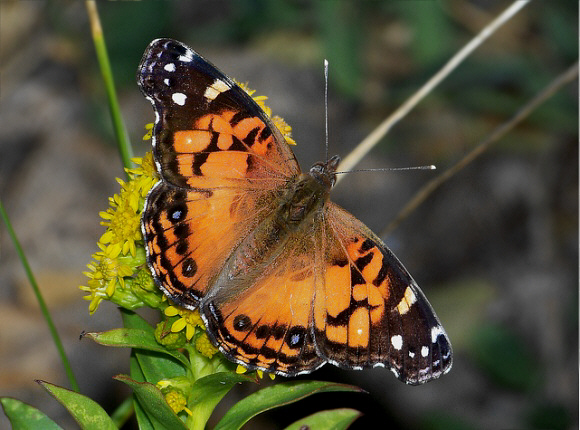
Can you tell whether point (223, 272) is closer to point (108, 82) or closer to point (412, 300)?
point (412, 300)

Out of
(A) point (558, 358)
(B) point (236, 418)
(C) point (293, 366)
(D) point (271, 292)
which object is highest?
(D) point (271, 292)

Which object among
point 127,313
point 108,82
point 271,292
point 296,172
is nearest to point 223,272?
point 271,292

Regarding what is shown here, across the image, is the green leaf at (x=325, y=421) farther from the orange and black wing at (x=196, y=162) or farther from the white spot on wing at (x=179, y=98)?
the white spot on wing at (x=179, y=98)

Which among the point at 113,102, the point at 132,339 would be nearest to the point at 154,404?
the point at 132,339

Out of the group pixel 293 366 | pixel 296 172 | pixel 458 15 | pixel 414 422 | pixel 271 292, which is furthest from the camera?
pixel 458 15

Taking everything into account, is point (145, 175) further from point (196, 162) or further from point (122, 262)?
point (122, 262)

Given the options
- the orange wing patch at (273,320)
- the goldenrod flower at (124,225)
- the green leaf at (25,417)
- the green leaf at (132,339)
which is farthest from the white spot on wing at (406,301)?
the green leaf at (25,417)

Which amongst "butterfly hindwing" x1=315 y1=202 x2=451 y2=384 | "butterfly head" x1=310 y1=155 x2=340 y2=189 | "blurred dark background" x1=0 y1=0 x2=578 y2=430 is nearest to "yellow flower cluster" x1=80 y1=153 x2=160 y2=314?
"butterfly hindwing" x1=315 y1=202 x2=451 y2=384
